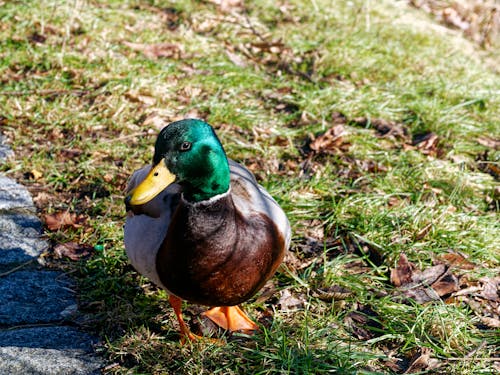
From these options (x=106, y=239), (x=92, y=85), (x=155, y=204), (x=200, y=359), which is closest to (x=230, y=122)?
(x=92, y=85)

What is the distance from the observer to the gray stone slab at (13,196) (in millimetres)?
3635

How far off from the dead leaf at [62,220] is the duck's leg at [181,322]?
3.06 ft

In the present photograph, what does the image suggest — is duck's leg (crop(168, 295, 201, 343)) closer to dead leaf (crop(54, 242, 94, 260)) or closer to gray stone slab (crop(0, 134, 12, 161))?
dead leaf (crop(54, 242, 94, 260))

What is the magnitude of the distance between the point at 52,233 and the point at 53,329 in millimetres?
728

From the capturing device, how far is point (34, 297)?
3051 millimetres

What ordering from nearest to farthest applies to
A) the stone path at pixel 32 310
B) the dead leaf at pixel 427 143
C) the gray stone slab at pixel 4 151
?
the stone path at pixel 32 310 < the gray stone slab at pixel 4 151 < the dead leaf at pixel 427 143

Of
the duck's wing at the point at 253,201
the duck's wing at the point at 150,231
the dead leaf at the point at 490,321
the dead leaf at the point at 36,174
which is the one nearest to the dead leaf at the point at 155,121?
the dead leaf at the point at 36,174

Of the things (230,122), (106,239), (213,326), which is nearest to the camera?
(213,326)

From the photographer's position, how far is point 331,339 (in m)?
2.73

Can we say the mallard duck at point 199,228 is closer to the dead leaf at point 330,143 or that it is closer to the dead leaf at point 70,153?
the dead leaf at point 70,153

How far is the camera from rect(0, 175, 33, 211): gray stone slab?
143 inches

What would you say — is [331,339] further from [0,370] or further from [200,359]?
[0,370]

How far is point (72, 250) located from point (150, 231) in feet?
2.87

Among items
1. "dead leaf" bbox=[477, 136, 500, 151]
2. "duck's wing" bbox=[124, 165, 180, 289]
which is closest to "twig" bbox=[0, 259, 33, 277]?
"duck's wing" bbox=[124, 165, 180, 289]
